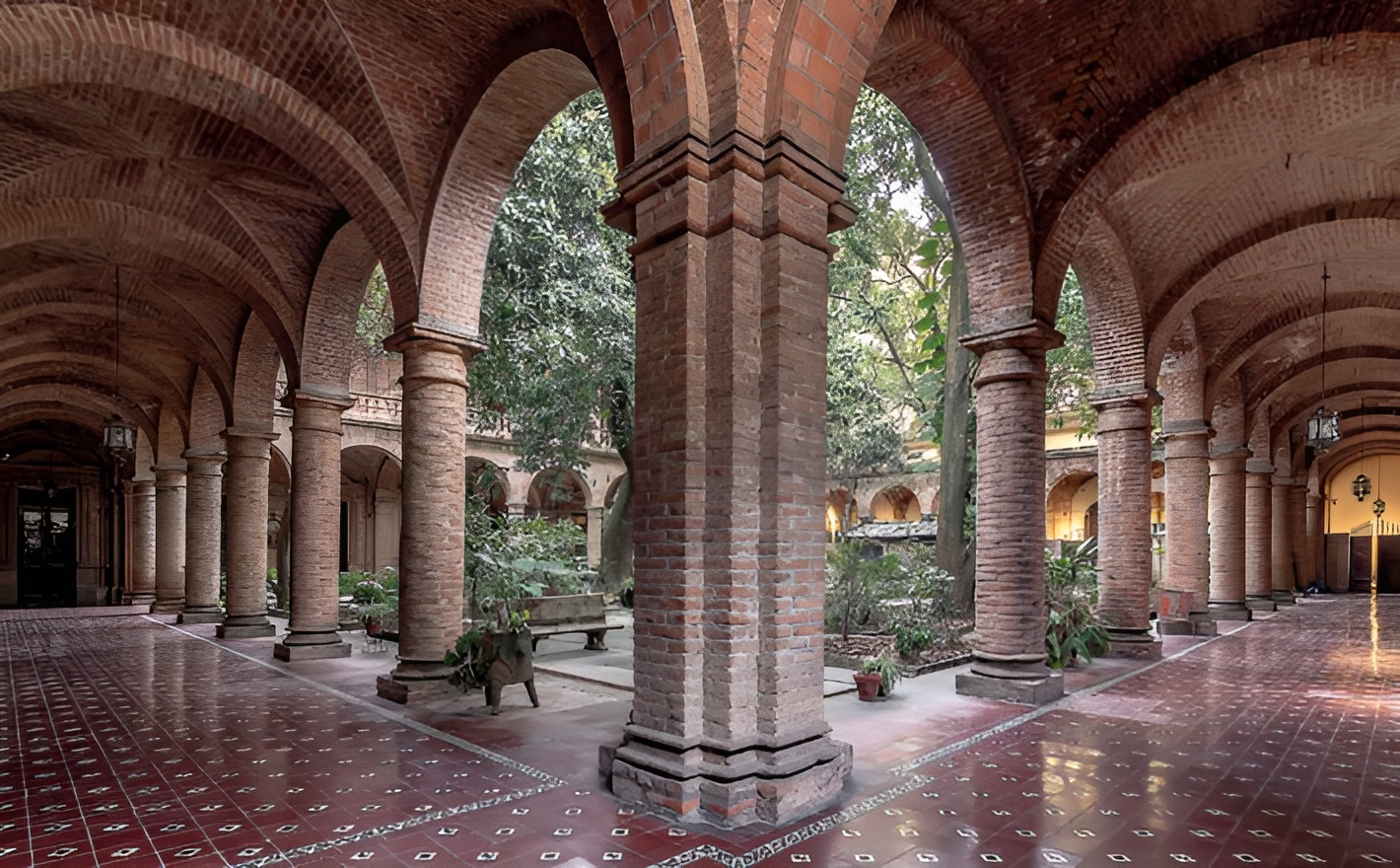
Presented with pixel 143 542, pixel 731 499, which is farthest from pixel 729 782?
pixel 143 542

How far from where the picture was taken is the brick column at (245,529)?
13.7 m

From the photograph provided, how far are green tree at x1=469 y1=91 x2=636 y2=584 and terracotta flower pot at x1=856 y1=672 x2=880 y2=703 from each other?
5557 mm

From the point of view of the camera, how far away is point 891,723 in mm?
7188

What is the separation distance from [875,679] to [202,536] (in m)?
15.2

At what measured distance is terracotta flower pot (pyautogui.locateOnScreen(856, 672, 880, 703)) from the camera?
27.1 feet

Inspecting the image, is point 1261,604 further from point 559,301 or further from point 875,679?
point 559,301

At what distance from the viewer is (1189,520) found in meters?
14.9

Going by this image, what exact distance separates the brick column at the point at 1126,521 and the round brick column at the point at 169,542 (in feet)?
67.5

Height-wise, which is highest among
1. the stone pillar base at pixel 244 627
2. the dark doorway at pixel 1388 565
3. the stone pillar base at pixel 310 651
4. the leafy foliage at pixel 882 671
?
the leafy foliage at pixel 882 671

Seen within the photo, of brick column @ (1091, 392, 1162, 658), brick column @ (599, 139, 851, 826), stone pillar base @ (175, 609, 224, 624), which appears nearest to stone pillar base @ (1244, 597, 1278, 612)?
brick column @ (1091, 392, 1162, 658)

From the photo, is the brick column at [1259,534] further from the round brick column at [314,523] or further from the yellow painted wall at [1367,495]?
the round brick column at [314,523]

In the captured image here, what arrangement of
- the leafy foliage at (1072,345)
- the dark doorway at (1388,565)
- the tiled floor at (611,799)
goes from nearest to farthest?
the tiled floor at (611,799)
the leafy foliage at (1072,345)
the dark doorway at (1388,565)

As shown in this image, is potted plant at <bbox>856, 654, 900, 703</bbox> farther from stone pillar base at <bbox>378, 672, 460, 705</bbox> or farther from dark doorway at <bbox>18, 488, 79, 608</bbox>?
dark doorway at <bbox>18, 488, 79, 608</bbox>

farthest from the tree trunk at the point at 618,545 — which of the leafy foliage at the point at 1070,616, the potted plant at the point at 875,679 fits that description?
the potted plant at the point at 875,679
